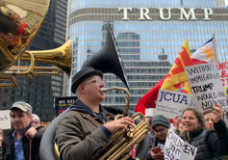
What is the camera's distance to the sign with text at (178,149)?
2386mm

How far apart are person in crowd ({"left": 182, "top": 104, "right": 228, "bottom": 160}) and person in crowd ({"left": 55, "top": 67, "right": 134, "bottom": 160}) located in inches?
46.2

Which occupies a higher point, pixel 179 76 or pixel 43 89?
pixel 179 76

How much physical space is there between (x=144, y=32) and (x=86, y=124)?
2420 inches

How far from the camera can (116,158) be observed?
1.65 m

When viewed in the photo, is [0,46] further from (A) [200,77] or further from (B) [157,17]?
(B) [157,17]

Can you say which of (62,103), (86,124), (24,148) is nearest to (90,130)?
(86,124)

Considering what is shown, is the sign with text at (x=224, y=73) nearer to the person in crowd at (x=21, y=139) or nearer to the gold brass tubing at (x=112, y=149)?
the gold brass tubing at (x=112, y=149)

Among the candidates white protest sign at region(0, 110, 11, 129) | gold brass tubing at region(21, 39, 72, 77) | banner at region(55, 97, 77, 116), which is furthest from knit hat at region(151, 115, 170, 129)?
banner at region(55, 97, 77, 116)

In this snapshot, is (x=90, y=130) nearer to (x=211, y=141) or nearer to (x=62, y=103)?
(x=211, y=141)

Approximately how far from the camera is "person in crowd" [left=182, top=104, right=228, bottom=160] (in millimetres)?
2322

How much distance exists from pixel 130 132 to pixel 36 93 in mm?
83522

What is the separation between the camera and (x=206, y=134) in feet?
8.47

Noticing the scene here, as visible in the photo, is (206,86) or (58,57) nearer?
(206,86)

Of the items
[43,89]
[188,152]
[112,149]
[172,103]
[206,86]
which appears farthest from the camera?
[43,89]
